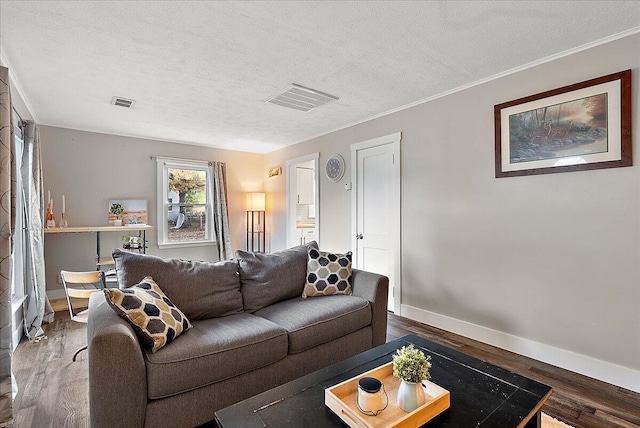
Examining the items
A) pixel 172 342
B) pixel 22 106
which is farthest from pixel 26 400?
pixel 22 106

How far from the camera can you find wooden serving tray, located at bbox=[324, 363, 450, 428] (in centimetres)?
115

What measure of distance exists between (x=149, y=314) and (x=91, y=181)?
380 centimetres

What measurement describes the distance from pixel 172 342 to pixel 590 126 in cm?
316

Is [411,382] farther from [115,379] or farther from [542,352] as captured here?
[542,352]

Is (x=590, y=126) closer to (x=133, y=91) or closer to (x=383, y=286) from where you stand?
(x=383, y=286)

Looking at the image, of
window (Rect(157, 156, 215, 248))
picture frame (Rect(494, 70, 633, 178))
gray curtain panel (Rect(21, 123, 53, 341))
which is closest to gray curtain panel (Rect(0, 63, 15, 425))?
gray curtain panel (Rect(21, 123, 53, 341))

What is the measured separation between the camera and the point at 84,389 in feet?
7.24

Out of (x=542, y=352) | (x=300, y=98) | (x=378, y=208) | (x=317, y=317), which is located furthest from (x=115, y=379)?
(x=378, y=208)

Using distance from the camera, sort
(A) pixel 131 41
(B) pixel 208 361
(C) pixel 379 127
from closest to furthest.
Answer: (B) pixel 208 361 → (A) pixel 131 41 → (C) pixel 379 127

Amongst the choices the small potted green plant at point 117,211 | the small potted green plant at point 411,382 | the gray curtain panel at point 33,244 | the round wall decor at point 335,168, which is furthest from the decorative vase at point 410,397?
the small potted green plant at point 117,211

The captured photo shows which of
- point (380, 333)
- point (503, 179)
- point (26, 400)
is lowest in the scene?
point (26, 400)

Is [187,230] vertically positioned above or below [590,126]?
below

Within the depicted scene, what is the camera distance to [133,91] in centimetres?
312

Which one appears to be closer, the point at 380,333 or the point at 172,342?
the point at 172,342
